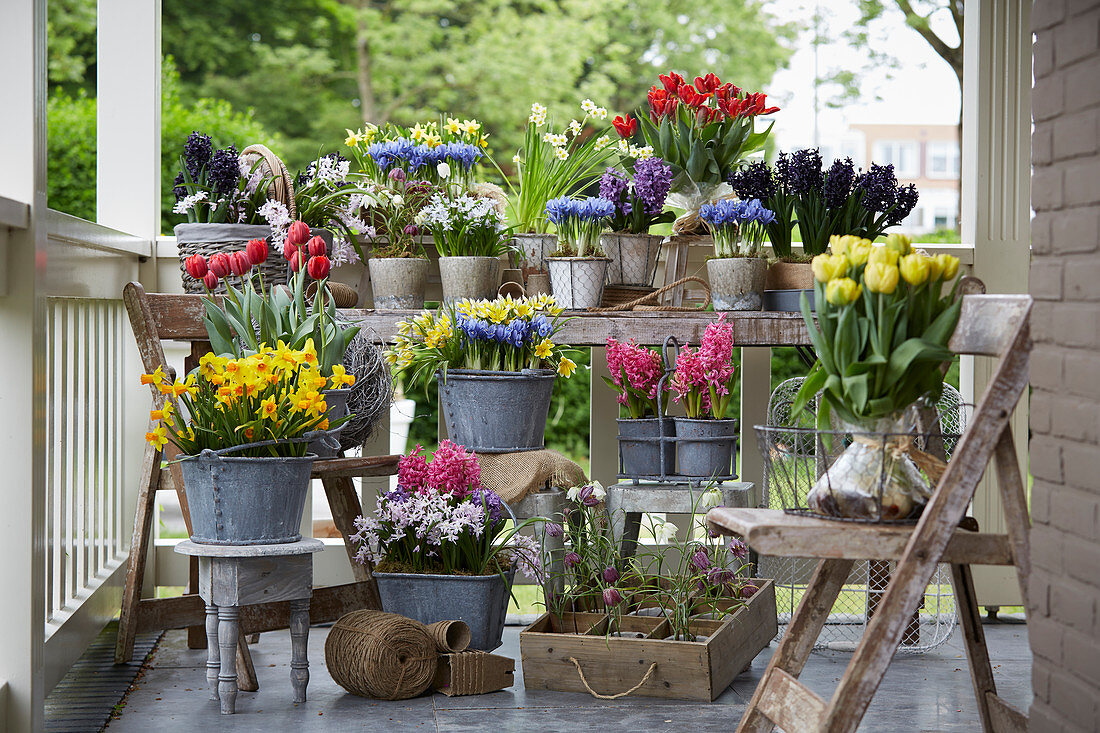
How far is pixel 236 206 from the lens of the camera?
2.88m

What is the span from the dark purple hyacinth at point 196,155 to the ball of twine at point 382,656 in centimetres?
119

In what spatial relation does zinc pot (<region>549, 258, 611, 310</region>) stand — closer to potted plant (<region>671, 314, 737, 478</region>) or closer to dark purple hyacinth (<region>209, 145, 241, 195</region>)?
potted plant (<region>671, 314, 737, 478</region>)

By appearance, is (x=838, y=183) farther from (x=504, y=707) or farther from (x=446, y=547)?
(x=504, y=707)

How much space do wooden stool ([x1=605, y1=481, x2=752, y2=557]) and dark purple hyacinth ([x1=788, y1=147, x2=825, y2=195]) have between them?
0.78 m

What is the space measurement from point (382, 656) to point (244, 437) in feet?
1.89

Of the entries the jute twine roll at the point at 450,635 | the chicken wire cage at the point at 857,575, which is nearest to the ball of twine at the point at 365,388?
the jute twine roll at the point at 450,635

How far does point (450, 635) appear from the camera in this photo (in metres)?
2.54

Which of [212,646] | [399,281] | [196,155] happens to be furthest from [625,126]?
[212,646]

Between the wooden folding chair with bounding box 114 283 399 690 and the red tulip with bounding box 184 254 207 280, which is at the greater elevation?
the red tulip with bounding box 184 254 207 280

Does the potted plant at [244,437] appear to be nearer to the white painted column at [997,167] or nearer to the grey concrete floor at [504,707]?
the grey concrete floor at [504,707]

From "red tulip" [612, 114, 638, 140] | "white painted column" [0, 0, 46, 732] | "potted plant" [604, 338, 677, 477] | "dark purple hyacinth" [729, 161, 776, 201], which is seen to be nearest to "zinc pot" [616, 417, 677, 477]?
"potted plant" [604, 338, 677, 477]

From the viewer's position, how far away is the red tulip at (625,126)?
3.06 meters

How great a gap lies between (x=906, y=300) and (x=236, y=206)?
1.83m

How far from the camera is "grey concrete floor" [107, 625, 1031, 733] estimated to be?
233 centimetres
